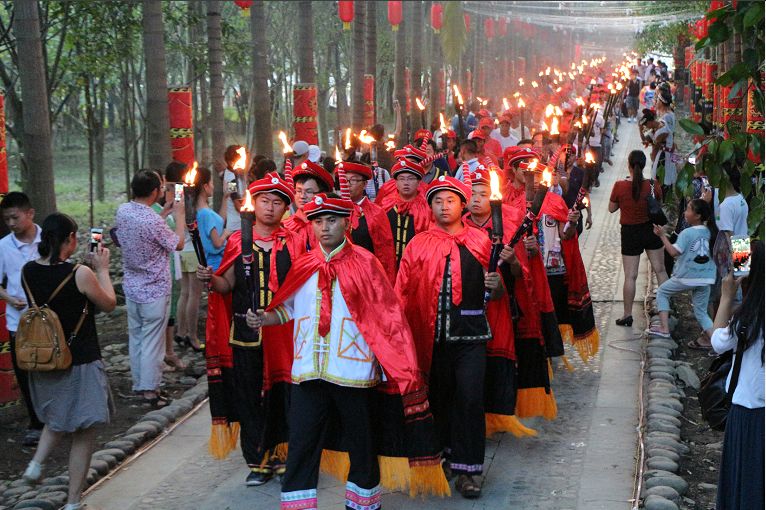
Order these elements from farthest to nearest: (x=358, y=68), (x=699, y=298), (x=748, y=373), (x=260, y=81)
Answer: (x=358, y=68)
(x=260, y=81)
(x=699, y=298)
(x=748, y=373)

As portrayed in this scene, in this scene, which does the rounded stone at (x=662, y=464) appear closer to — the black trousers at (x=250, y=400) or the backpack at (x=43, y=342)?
the black trousers at (x=250, y=400)

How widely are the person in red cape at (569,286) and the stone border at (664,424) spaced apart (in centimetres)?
63

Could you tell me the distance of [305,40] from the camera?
18984mm

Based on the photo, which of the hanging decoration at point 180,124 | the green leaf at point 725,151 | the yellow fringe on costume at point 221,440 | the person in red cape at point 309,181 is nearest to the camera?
the green leaf at point 725,151

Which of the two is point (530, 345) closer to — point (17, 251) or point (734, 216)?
point (734, 216)

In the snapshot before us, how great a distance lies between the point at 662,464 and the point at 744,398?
7.01 feet

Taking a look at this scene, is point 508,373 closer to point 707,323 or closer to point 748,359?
point 748,359

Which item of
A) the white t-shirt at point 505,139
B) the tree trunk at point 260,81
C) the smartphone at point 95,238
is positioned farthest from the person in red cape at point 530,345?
the white t-shirt at point 505,139

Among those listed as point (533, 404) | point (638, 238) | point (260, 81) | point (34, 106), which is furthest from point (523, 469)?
point (260, 81)

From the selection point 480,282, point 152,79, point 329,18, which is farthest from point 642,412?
point 329,18

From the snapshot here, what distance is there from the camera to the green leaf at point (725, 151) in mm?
5231

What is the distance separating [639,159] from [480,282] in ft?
16.4

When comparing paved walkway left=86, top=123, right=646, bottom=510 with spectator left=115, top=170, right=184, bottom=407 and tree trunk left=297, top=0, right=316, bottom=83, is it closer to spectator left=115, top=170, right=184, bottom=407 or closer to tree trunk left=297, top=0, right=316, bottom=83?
spectator left=115, top=170, right=184, bottom=407

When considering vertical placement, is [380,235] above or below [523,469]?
above
